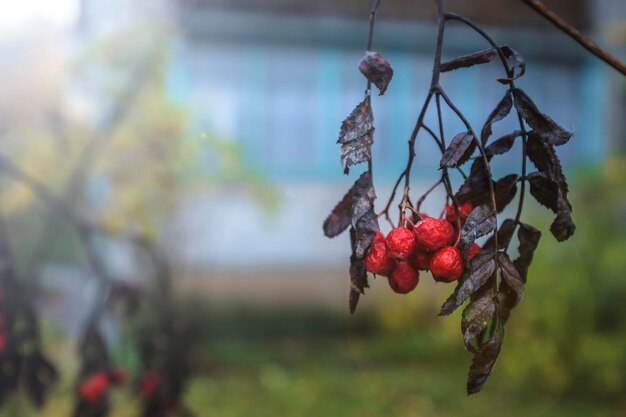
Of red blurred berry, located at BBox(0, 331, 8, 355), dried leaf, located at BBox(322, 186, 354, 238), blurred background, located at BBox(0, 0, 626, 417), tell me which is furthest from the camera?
blurred background, located at BBox(0, 0, 626, 417)

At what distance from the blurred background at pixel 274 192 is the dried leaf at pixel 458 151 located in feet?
5.59

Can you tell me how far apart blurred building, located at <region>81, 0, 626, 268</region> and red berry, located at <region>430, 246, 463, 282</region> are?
134 inches

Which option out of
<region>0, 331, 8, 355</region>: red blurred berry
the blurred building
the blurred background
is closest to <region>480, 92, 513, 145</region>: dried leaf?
<region>0, 331, 8, 355</region>: red blurred berry

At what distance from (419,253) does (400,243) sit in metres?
0.02

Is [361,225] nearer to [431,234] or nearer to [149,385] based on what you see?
[431,234]

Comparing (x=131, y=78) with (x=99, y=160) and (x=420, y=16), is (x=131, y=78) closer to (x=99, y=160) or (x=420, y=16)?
(x=99, y=160)

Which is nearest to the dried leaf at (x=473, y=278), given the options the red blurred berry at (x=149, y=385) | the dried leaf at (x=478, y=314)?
the dried leaf at (x=478, y=314)

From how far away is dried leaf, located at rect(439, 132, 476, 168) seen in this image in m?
0.47

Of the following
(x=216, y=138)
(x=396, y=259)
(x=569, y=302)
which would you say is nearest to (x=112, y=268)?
(x=216, y=138)

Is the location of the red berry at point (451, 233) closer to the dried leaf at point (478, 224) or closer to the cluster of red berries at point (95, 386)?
the dried leaf at point (478, 224)

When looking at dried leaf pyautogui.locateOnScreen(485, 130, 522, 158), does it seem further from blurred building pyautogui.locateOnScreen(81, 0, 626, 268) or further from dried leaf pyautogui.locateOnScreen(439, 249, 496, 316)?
blurred building pyautogui.locateOnScreen(81, 0, 626, 268)

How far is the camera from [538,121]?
1.63 feet

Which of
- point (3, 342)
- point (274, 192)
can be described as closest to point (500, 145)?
point (3, 342)

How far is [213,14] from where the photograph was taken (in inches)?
160
